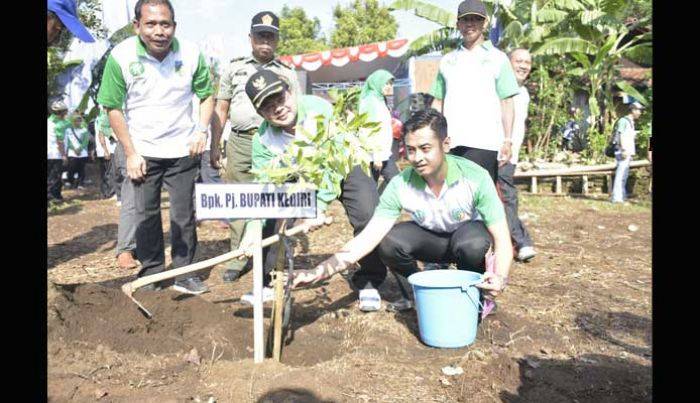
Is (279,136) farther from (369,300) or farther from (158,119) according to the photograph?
(369,300)

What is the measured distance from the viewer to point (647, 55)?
1328cm

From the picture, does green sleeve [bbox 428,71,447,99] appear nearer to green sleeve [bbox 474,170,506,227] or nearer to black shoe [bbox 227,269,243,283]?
green sleeve [bbox 474,170,506,227]

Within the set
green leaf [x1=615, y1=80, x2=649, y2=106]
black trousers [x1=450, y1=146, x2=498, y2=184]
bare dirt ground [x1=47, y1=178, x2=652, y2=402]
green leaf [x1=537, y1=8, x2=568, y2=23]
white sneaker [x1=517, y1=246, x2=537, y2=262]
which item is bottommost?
bare dirt ground [x1=47, y1=178, x2=652, y2=402]

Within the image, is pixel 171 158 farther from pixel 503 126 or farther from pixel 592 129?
pixel 592 129

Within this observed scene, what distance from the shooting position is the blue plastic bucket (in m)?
3.18

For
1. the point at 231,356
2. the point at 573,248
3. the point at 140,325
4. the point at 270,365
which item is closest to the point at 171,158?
the point at 140,325

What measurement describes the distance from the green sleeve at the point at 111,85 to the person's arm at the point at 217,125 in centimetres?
91

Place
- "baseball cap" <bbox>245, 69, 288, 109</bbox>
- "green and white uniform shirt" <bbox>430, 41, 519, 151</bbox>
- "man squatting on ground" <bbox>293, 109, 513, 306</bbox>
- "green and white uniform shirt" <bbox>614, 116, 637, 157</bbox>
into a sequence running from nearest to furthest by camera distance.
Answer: "baseball cap" <bbox>245, 69, 288, 109</bbox> < "man squatting on ground" <bbox>293, 109, 513, 306</bbox> < "green and white uniform shirt" <bbox>430, 41, 519, 151</bbox> < "green and white uniform shirt" <bbox>614, 116, 637, 157</bbox>

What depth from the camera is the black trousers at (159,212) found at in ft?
13.5

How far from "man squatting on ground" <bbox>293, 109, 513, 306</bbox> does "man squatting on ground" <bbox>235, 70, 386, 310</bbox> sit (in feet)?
0.65

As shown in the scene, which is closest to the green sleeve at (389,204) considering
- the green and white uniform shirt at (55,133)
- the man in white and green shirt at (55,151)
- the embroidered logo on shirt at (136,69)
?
the embroidered logo on shirt at (136,69)

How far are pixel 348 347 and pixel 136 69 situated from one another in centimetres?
223

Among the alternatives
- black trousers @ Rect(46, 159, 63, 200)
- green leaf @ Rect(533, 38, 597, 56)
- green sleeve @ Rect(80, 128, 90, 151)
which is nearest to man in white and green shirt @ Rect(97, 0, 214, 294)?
black trousers @ Rect(46, 159, 63, 200)
